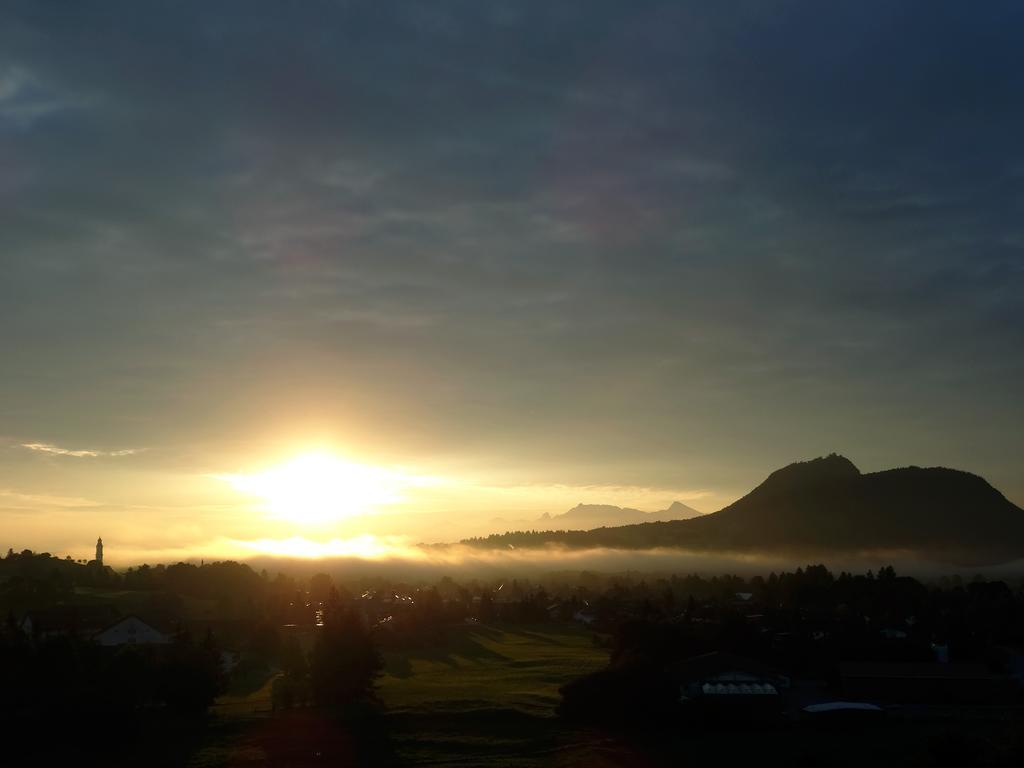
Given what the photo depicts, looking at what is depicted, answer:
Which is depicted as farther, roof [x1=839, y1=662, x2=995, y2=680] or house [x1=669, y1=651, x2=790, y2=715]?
roof [x1=839, y1=662, x2=995, y2=680]

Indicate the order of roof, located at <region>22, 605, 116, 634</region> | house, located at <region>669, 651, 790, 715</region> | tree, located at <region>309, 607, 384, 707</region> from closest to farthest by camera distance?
tree, located at <region>309, 607, 384, 707</region> → house, located at <region>669, 651, 790, 715</region> → roof, located at <region>22, 605, 116, 634</region>

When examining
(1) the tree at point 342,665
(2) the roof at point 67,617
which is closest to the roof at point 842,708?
(1) the tree at point 342,665

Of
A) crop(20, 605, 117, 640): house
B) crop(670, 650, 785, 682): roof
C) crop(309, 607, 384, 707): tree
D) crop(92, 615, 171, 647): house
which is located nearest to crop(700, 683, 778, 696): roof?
crop(670, 650, 785, 682): roof

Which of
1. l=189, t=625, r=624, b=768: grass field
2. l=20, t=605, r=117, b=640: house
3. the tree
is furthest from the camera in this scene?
l=20, t=605, r=117, b=640: house

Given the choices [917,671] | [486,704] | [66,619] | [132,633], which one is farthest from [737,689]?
[66,619]

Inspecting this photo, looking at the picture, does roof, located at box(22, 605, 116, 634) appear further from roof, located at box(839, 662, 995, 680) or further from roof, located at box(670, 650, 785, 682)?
roof, located at box(839, 662, 995, 680)

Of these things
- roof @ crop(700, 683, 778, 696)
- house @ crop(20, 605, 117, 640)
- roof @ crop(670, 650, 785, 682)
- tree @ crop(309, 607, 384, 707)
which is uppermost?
house @ crop(20, 605, 117, 640)

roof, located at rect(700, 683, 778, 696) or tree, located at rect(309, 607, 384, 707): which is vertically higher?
tree, located at rect(309, 607, 384, 707)

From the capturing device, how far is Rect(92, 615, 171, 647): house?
8650 cm

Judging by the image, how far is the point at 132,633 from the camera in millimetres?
88000

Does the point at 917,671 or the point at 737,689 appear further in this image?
the point at 917,671

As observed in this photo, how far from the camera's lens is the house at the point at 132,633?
8650 cm

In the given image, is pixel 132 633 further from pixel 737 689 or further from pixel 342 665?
pixel 737 689

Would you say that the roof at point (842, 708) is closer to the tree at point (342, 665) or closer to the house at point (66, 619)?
A: the tree at point (342, 665)
